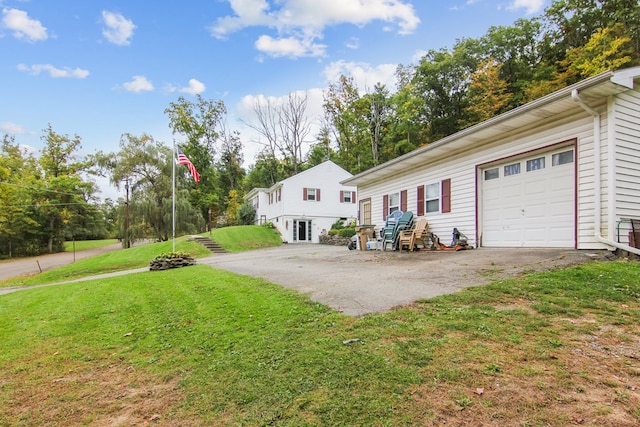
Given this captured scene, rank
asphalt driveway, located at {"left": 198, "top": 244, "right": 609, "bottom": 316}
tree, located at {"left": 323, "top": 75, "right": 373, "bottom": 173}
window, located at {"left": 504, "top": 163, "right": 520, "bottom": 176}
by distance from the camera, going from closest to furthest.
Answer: asphalt driveway, located at {"left": 198, "top": 244, "right": 609, "bottom": 316} → window, located at {"left": 504, "top": 163, "right": 520, "bottom": 176} → tree, located at {"left": 323, "top": 75, "right": 373, "bottom": 173}

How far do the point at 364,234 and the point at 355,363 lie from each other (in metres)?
11.5

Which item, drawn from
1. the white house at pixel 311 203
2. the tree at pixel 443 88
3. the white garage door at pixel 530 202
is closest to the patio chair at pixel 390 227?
the white garage door at pixel 530 202

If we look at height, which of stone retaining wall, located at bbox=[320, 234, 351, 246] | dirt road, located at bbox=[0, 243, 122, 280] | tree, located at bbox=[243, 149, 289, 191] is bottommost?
dirt road, located at bbox=[0, 243, 122, 280]

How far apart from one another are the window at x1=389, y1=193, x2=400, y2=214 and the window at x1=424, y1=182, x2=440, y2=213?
1.70 m

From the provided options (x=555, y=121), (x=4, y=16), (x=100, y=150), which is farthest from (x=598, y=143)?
(x=100, y=150)

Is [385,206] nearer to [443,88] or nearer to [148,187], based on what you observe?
[443,88]

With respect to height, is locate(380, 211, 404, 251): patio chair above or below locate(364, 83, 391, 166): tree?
below

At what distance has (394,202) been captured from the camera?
1336 cm

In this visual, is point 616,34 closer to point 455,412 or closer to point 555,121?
point 555,121

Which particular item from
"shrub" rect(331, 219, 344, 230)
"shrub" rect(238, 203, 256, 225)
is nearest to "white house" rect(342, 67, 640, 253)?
"shrub" rect(331, 219, 344, 230)

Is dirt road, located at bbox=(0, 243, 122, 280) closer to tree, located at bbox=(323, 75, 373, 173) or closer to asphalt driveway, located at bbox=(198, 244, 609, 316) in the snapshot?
asphalt driveway, located at bbox=(198, 244, 609, 316)

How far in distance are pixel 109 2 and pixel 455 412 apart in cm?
1470

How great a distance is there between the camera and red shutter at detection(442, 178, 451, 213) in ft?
34.3

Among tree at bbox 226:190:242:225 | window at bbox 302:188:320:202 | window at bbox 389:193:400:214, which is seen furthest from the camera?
tree at bbox 226:190:242:225
